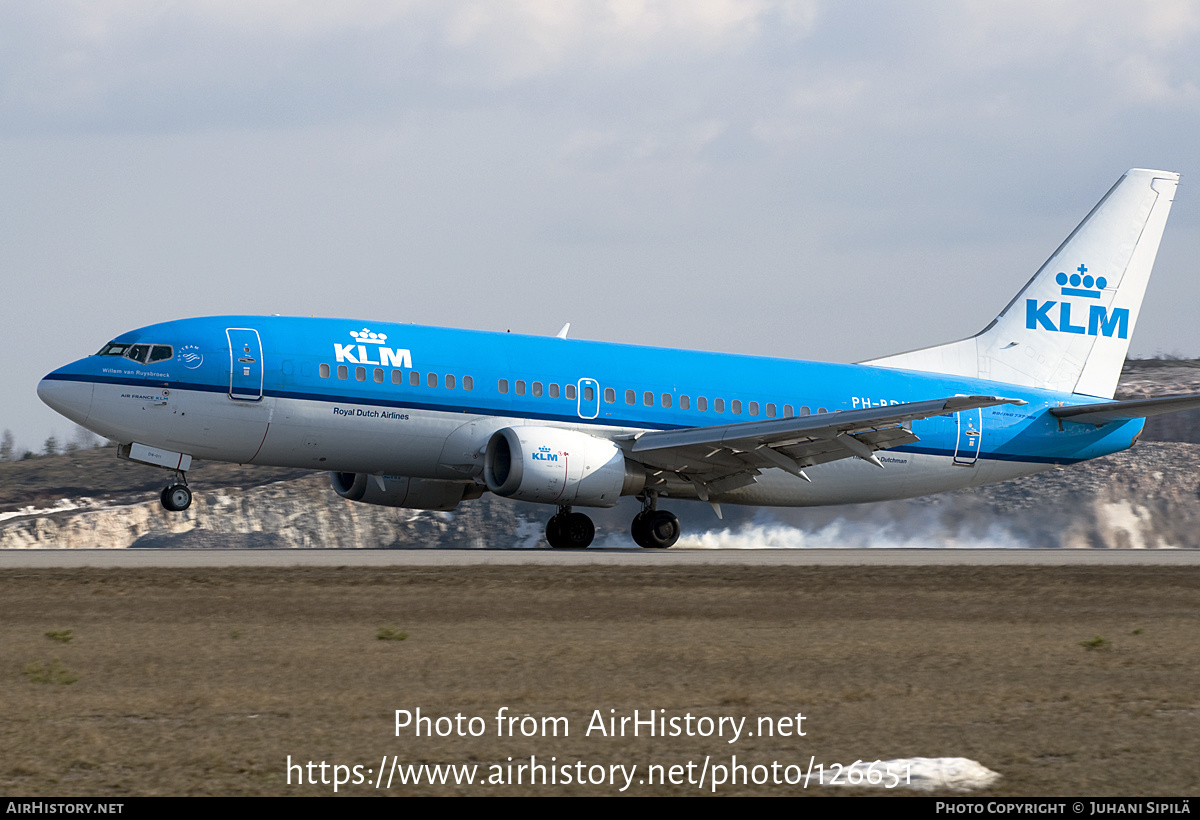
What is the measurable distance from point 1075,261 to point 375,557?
20441mm

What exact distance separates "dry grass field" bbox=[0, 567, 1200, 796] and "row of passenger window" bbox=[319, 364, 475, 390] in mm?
6887

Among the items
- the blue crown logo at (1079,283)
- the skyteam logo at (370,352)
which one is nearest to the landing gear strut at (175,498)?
the skyteam logo at (370,352)

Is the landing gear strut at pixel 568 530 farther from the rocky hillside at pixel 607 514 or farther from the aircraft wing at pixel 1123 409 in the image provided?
the aircraft wing at pixel 1123 409

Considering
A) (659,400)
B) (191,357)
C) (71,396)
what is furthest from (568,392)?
(71,396)

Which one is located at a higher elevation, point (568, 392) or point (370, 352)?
point (370, 352)

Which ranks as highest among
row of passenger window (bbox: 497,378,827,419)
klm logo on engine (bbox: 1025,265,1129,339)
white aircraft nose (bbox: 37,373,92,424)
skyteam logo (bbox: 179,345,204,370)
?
klm logo on engine (bbox: 1025,265,1129,339)

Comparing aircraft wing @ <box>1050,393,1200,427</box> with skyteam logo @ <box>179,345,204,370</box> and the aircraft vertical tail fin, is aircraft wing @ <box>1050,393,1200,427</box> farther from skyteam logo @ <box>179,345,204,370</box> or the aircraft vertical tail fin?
skyteam logo @ <box>179,345,204,370</box>

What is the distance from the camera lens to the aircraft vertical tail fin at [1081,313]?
33.7 m

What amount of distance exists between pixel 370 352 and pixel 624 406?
18.8 feet

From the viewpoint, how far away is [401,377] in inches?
1060

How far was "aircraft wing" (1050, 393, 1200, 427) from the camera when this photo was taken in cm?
2759

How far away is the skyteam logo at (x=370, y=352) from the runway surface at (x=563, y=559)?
3869mm

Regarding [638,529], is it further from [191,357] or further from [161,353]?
[161,353]

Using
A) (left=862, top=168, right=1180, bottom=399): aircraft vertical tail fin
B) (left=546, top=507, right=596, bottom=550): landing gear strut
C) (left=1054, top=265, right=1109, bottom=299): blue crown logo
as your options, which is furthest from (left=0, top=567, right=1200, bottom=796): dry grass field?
(left=1054, top=265, right=1109, bottom=299): blue crown logo
